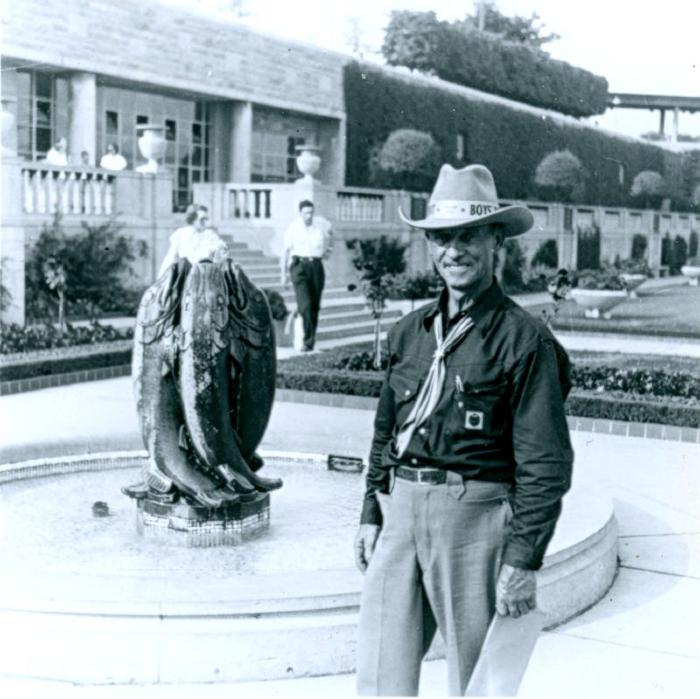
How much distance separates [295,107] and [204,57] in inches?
146

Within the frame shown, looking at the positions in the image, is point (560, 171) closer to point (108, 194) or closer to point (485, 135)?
point (485, 135)

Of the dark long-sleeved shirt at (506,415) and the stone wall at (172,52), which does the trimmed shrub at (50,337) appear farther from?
the dark long-sleeved shirt at (506,415)

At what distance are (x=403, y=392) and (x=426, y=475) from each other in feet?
0.88

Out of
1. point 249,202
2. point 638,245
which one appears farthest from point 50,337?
point 638,245

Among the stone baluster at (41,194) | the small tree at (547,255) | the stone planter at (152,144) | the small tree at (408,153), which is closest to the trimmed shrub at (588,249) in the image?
the small tree at (547,255)

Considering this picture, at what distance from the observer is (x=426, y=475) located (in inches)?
128

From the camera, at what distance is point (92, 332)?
13859 mm

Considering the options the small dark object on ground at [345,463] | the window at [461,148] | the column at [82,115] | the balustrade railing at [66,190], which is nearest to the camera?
→ the small dark object on ground at [345,463]

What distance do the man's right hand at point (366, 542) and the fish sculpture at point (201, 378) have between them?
212 cm

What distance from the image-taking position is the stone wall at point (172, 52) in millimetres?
21391

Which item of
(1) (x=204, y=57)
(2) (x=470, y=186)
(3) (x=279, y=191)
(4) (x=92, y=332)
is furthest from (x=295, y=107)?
(2) (x=470, y=186)

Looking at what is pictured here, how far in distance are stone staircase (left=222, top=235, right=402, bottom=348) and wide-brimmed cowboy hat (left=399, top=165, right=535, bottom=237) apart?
12.3 meters

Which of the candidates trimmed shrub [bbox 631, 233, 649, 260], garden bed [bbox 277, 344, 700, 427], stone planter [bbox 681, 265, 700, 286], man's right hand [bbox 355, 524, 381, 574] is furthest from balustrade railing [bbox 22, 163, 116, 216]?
trimmed shrub [bbox 631, 233, 649, 260]

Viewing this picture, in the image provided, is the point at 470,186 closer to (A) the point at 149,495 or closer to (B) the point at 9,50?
(A) the point at 149,495
